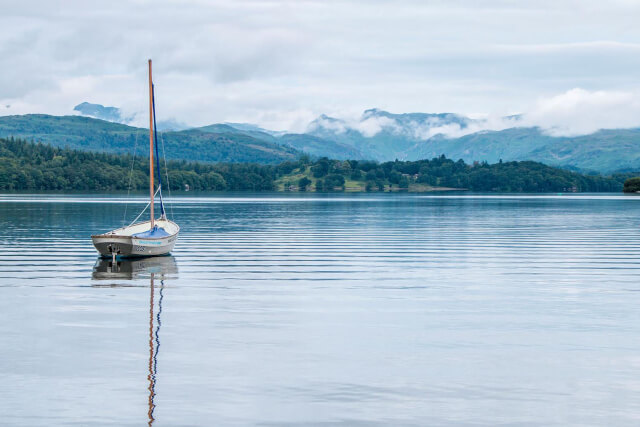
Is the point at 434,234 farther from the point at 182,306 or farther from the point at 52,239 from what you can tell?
the point at 182,306

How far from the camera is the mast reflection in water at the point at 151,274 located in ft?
96.6

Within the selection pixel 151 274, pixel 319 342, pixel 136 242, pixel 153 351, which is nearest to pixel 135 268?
pixel 151 274

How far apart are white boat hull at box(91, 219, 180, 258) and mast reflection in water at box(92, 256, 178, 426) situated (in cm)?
66

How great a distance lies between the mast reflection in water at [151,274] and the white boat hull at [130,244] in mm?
660

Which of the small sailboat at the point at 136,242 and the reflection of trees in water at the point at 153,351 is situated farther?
the small sailboat at the point at 136,242

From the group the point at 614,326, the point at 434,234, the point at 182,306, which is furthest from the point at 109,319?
the point at 434,234

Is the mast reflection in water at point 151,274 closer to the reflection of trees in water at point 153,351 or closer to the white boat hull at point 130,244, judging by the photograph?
the reflection of trees in water at point 153,351

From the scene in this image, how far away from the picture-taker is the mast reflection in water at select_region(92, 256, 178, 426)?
29453 millimetres

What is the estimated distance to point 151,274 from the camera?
53844 millimetres

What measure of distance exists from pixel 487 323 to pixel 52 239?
58.6 m

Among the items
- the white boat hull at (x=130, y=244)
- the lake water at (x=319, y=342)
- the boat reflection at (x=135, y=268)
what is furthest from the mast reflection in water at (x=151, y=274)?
the white boat hull at (x=130, y=244)

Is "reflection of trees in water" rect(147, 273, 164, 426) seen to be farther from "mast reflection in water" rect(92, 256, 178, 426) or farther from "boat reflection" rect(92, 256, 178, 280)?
"boat reflection" rect(92, 256, 178, 280)

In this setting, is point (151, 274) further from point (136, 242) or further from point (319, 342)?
point (319, 342)

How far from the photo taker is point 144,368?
86.3 feet
